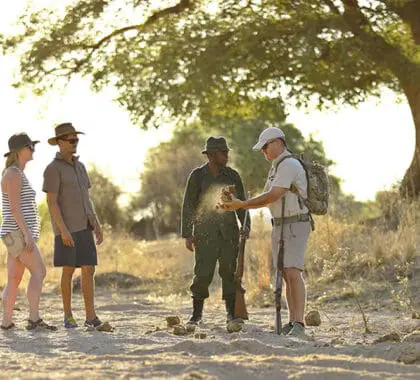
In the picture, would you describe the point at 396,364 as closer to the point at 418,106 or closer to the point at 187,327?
the point at 187,327

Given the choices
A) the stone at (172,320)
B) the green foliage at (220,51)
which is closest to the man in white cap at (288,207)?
the stone at (172,320)

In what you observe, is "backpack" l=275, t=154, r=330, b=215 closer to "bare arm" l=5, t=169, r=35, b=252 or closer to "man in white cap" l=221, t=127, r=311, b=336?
"man in white cap" l=221, t=127, r=311, b=336

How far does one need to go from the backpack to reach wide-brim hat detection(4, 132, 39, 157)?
250 centimetres

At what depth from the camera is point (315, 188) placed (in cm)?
914

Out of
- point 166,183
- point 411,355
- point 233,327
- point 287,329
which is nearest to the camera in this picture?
point 411,355

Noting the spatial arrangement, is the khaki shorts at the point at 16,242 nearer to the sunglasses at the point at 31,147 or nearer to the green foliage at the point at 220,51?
the sunglasses at the point at 31,147

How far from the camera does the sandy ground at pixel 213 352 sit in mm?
6703

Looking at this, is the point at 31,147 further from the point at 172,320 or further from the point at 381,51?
the point at 381,51

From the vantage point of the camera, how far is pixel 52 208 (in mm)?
10328

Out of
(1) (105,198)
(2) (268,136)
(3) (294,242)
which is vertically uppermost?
(1) (105,198)

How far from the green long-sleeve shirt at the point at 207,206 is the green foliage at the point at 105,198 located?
30077mm

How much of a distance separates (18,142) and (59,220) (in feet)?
2.63

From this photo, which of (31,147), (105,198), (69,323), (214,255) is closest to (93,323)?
(69,323)

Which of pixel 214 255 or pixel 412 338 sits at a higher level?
pixel 214 255
